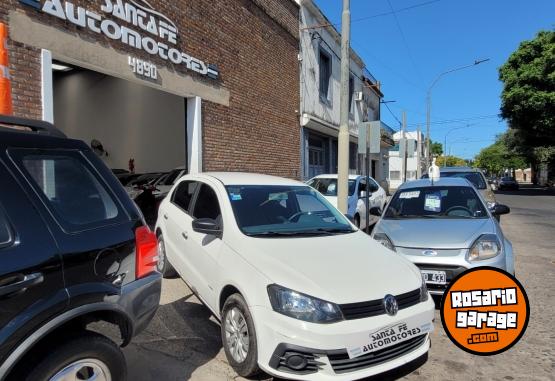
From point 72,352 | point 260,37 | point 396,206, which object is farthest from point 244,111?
point 72,352

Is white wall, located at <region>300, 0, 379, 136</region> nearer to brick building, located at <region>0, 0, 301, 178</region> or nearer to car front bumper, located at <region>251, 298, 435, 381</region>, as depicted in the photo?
brick building, located at <region>0, 0, 301, 178</region>

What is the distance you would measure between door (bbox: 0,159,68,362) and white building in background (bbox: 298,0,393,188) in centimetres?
1374

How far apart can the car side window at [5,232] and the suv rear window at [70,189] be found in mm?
230

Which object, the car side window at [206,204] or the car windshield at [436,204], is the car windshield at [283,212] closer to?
the car side window at [206,204]

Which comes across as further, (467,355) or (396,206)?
(396,206)

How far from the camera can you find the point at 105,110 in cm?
1734

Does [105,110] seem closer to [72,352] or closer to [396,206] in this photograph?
[396,206]

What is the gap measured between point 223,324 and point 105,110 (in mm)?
15870

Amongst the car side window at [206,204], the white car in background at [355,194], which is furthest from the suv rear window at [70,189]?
the white car in background at [355,194]

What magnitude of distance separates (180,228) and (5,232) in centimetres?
282

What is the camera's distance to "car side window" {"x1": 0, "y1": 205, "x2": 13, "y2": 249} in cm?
212

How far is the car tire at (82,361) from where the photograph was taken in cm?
217

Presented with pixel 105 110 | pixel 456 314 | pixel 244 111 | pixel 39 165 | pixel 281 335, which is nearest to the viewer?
pixel 39 165

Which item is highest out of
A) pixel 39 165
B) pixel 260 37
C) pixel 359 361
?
pixel 260 37
